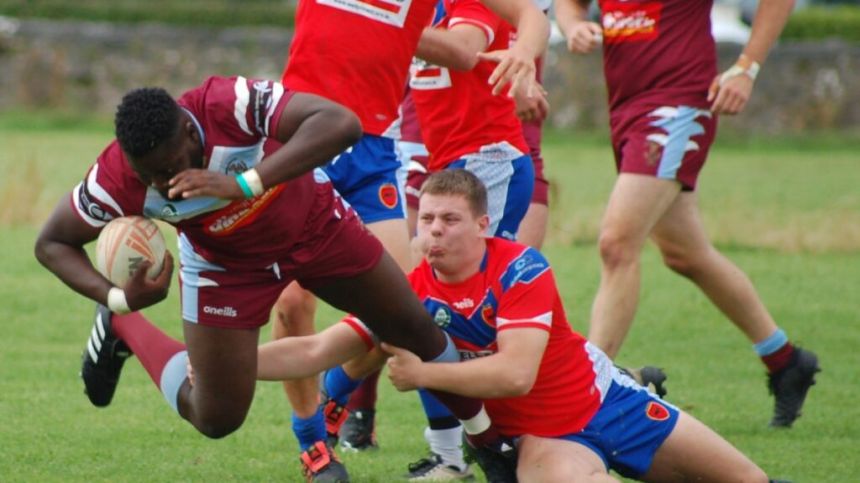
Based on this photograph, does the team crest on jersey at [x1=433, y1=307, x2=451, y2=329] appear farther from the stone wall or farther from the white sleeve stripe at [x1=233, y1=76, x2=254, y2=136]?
the stone wall

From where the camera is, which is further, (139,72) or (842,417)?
(139,72)

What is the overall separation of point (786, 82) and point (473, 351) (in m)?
21.9

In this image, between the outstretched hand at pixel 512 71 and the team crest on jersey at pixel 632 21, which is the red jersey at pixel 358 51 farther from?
the team crest on jersey at pixel 632 21

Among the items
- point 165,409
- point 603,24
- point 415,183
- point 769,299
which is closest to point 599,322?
point 415,183

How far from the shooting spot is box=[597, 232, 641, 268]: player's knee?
24.8 feet

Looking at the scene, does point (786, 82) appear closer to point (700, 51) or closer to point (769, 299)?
point (769, 299)

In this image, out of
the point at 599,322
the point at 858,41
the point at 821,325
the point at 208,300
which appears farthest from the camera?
the point at 858,41

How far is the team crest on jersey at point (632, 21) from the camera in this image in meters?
7.90

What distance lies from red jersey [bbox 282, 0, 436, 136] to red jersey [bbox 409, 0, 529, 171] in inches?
22.8

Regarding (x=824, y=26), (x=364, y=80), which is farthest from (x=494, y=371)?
(x=824, y=26)

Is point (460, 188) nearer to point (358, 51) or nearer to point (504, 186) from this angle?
point (358, 51)

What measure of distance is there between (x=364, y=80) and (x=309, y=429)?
4.88 ft

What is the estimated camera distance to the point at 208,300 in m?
5.59

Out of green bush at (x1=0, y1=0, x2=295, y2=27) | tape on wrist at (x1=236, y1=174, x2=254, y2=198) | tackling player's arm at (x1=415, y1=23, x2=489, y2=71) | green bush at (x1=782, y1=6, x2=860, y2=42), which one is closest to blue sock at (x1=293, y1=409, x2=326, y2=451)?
tackling player's arm at (x1=415, y1=23, x2=489, y2=71)
